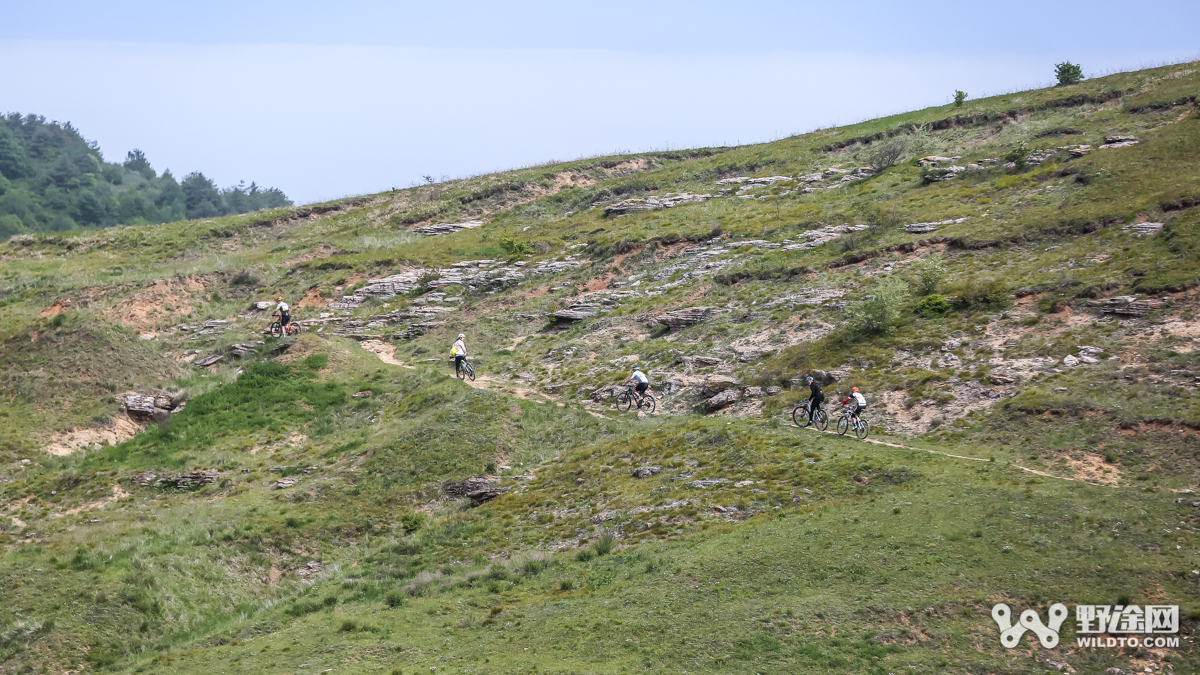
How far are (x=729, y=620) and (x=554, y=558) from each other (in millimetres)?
7482

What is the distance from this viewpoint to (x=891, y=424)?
30.8 metres

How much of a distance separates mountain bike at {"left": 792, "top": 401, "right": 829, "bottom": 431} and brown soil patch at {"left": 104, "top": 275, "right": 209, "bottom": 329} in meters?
44.7

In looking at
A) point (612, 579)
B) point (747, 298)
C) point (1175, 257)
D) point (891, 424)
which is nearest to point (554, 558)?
point (612, 579)

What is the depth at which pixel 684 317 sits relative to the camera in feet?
150

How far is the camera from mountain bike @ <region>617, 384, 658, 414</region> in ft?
122

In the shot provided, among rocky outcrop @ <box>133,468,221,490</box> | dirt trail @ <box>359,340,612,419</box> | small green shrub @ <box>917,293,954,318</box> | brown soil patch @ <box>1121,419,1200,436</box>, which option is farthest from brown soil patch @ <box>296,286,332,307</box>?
brown soil patch @ <box>1121,419,1200,436</box>

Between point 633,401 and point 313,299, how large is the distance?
32.5 metres

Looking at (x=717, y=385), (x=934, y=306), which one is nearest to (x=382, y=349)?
(x=717, y=385)

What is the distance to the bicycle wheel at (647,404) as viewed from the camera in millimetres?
37094

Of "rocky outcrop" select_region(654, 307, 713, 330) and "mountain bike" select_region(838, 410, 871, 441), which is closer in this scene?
"mountain bike" select_region(838, 410, 871, 441)

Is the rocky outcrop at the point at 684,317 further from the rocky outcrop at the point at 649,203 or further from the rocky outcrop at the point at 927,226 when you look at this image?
the rocky outcrop at the point at 649,203

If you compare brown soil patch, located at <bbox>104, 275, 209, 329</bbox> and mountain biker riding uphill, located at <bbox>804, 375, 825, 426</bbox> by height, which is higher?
brown soil patch, located at <bbox>104, 275, 209, 329</bbox>

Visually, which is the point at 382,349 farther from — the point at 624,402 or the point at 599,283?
the point at 624,402
